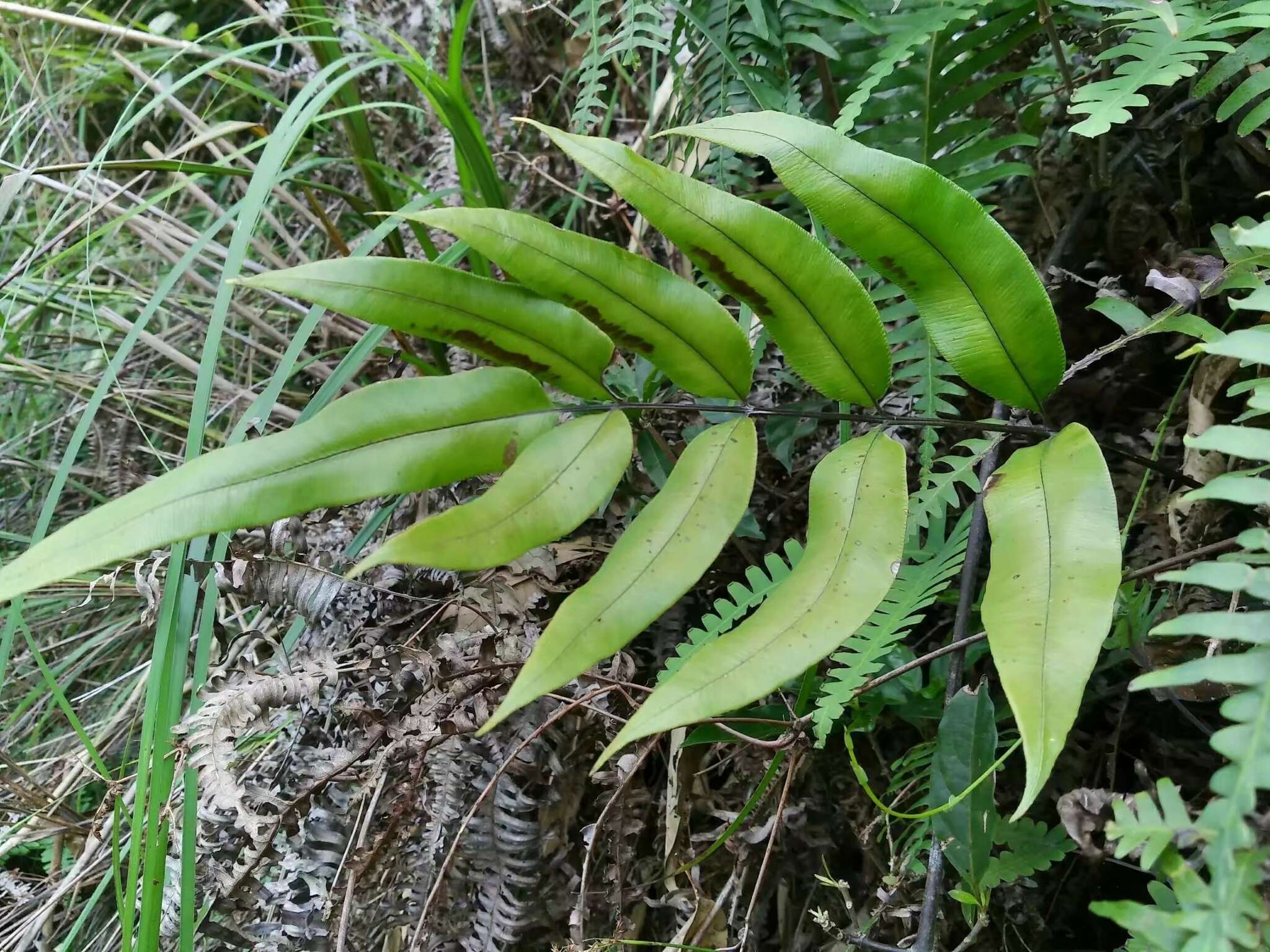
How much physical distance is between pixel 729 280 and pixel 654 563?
211mm

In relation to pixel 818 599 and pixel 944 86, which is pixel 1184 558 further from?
pixel 944 86

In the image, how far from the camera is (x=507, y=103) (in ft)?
5.55

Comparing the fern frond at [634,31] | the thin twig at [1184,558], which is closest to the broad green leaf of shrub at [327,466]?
the thin twig at [1184,558]

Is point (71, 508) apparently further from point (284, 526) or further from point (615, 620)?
point (615, 620)

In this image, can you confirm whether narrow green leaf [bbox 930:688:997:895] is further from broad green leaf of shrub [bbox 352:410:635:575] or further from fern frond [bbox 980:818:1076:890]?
broad green leaf of shrub [bbox 352:410:635:575]

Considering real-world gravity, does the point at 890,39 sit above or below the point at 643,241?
above

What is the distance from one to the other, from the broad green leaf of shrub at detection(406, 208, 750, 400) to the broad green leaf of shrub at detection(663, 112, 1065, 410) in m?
0.10

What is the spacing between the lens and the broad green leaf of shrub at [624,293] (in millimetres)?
584

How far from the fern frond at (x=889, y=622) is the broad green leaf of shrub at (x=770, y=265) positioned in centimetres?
17

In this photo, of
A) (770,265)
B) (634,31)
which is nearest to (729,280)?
(770,265)

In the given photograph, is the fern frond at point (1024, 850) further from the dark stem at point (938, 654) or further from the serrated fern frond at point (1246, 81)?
the serrated fern frond at point (1246, 81)

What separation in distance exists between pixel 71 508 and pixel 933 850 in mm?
1623

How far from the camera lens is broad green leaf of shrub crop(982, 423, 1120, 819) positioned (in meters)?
0.44

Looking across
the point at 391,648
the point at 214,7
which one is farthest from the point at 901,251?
the point at 214,7
